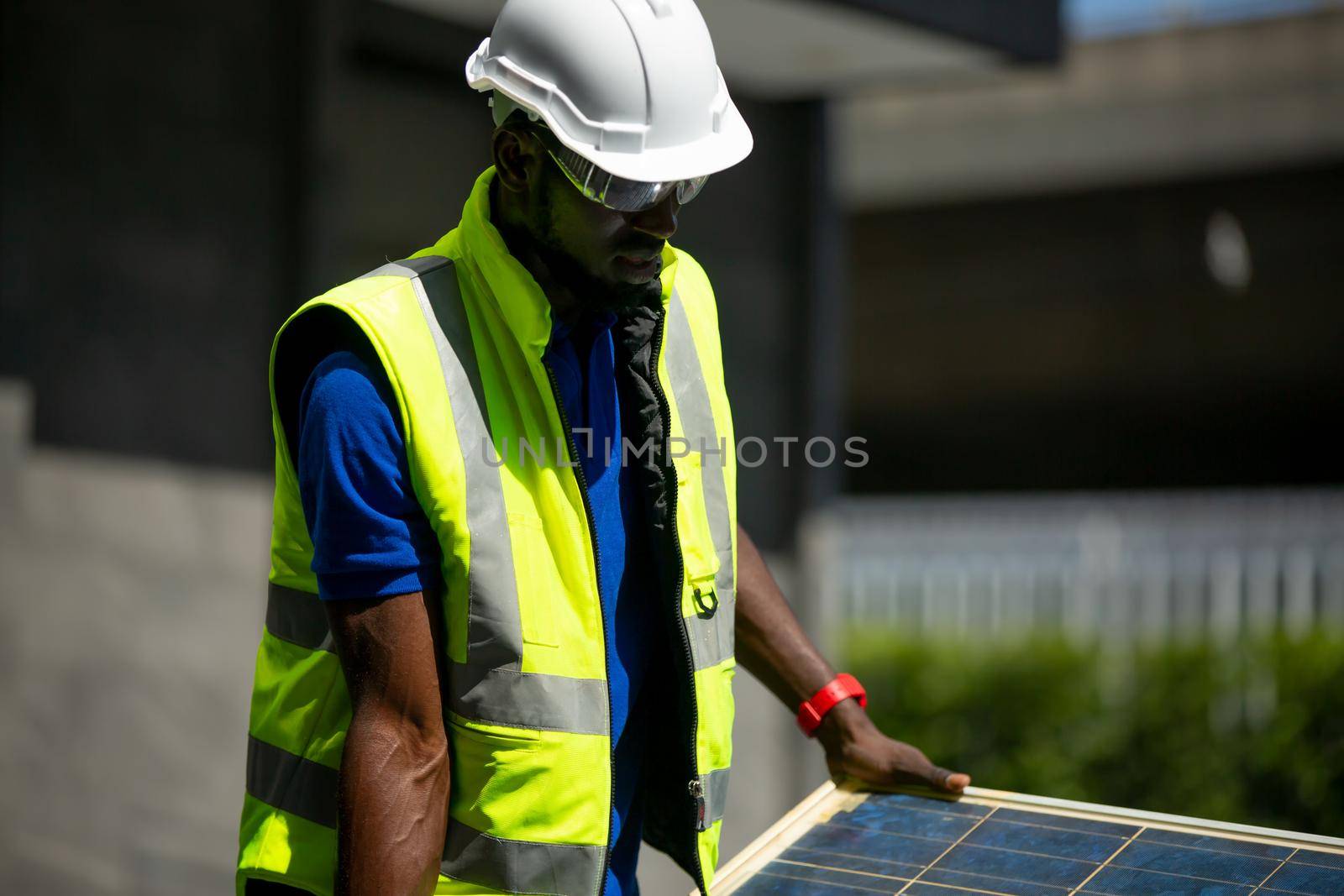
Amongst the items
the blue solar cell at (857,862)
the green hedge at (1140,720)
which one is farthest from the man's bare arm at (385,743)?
the green hedge at (1140,720)

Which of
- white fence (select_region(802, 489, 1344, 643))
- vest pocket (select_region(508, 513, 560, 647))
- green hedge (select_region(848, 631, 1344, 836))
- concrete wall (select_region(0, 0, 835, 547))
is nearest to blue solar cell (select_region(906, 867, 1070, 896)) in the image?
vest pocket (select_region(508, 513, 560, 647))

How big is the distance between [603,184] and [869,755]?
3.53 feet

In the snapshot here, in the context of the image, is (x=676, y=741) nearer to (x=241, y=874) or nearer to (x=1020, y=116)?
(x=241, y=874)

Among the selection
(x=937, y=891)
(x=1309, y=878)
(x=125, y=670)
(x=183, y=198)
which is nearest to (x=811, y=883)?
(x=937, y=891)

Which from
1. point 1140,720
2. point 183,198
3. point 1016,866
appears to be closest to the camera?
point 1016,866

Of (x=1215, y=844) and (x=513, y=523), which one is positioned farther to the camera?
(x=1215, y=844)

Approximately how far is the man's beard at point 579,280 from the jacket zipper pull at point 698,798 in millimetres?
688

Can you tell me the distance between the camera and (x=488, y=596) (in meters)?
1.93

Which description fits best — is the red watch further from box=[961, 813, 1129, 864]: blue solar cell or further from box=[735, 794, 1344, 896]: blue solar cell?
box=[961, 813, 1129, 864]: blue solar cell

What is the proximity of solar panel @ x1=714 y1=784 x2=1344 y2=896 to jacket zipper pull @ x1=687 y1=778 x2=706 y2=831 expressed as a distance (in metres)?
0.19

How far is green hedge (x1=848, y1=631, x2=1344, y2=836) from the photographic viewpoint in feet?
22.1

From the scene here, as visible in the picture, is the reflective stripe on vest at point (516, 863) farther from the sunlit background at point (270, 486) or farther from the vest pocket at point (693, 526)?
the sunlit background at point (270, 486)

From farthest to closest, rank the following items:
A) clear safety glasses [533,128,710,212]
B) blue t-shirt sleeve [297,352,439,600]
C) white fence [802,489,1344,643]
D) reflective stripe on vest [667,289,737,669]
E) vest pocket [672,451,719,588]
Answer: white fence [802,489,1344,643]
reflective stripe on vest [667,289,737,669]
vest pocket [672,451,719,588]
clear safety glasses [533,128,710,212]
blue t-shirt sleeve [297,352,439,600]

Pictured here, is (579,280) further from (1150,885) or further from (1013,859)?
(1150,885)
